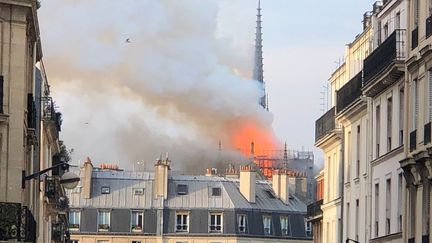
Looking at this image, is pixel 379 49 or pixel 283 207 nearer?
pixel 379 49

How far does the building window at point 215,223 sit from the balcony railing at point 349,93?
5766 cm

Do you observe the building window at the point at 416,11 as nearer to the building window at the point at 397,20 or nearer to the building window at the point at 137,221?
the building window at the point at 397,20

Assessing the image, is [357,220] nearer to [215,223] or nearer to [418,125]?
[418,125]

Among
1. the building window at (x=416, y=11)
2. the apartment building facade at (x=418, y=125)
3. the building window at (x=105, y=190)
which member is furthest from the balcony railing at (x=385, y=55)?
the building window at (x=105, y=190)

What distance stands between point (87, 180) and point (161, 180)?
5840 mm

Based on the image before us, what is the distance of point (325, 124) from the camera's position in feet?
227

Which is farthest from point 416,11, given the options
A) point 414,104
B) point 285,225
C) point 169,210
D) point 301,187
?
point 301,187

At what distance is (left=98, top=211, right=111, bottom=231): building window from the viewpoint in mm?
119188

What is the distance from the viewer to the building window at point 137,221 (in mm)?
119688

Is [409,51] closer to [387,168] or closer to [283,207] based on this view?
[387,168]

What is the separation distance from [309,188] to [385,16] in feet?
279

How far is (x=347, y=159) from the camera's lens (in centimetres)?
6275

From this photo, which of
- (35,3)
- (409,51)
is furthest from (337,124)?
(35,3)

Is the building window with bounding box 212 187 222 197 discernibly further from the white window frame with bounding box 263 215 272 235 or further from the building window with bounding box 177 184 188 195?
the white window frame with bounding box 263 215 272 235
